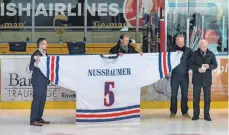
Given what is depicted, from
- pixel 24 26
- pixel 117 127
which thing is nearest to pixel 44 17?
pixel 24 26

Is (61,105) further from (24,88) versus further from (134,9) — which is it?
(134,9)

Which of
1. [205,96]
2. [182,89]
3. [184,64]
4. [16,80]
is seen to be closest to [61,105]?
[16,80]

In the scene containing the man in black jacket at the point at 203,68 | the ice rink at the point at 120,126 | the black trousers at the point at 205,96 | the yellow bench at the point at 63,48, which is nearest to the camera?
the ice rink at the point at 120,126

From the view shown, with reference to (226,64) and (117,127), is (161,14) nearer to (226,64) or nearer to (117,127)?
(226,64)

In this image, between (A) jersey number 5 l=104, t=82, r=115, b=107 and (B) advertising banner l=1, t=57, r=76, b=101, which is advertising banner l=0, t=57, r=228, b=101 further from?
(A) jersey number 5 l=104, t=82, r=115, b=107

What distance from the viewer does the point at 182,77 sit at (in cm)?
1033

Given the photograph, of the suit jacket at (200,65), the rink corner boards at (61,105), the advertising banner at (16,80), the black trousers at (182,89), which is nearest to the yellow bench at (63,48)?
the advertising banner at (16,80)

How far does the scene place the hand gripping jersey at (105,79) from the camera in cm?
941

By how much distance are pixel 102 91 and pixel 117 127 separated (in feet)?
2.09

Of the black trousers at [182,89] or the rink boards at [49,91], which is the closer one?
the black trousers at [182,89]

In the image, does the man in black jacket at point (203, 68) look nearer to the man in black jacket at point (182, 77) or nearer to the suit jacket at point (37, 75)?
the man in black jacket at point (182, 77)

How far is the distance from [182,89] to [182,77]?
0.23m

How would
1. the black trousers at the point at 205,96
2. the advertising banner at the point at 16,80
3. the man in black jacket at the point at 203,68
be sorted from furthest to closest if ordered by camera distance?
the advertising banner at the point at 16,80 → the black trousers at the point at 205,96 → the man in black jacket at the point at 203,68

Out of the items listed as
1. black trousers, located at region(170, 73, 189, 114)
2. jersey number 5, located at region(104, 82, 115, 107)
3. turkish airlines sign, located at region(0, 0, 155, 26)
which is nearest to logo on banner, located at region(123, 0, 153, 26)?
turkish airlines sign, located at region(0, 0, 155, 26)
